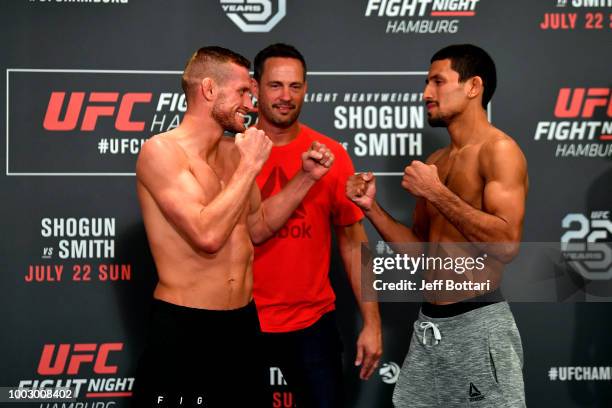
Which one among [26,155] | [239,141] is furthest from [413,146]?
[26,155]

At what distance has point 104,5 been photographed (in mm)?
3268

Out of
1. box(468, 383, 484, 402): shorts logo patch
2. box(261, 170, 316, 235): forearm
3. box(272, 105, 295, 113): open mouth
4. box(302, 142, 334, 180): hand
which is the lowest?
box(468, 383, 484, 402): shorts logo patch

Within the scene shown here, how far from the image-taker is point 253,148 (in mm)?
2197

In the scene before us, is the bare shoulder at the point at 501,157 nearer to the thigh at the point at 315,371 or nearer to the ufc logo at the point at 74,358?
the thigh at the point at 315,371

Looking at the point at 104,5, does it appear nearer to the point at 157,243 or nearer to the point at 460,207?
the point at 157,243

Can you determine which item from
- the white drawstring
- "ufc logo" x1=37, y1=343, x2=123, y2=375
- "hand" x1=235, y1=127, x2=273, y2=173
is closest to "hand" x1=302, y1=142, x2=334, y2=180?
"hand" x1=235, y1=127, x2=273, y2=173

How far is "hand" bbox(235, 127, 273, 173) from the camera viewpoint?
2189mm

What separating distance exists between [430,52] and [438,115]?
79 cm

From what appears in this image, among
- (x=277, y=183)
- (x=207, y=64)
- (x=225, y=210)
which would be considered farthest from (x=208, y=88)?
(x=277, y=183)

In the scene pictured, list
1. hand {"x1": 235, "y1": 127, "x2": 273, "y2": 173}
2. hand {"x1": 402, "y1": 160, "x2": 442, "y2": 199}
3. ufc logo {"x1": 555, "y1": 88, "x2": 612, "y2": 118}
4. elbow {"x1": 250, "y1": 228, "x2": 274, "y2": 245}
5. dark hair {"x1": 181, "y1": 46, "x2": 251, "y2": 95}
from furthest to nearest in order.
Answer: ufc logo {"x1": 555, "y1": 88, "x2": 612, "y2": 118} → elbow {"x1": 250, "y1": 228, "x2": 274, "y2": 245} → hand {"x1": 402, "y1": 160, "x2": 442, "y2": 199} → dark hair {"x1": 181, "y1": 46, "x2": 251, "y2": 95} → hand {"x1": 235, "y1": 127, "x2": 273, "y2": 173}

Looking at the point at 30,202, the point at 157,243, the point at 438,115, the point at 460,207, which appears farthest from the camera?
the point at 30,202

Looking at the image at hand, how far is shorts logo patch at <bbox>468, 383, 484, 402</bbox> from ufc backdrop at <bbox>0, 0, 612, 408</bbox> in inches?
37.2

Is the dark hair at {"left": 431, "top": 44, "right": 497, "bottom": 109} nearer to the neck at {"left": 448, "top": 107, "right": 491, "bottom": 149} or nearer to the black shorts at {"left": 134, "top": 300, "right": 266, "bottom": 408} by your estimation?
the neck at {"left": 448, "top": 107, "right": 491, "bottom": 149}

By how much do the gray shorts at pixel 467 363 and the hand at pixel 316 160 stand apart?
1.96ft
